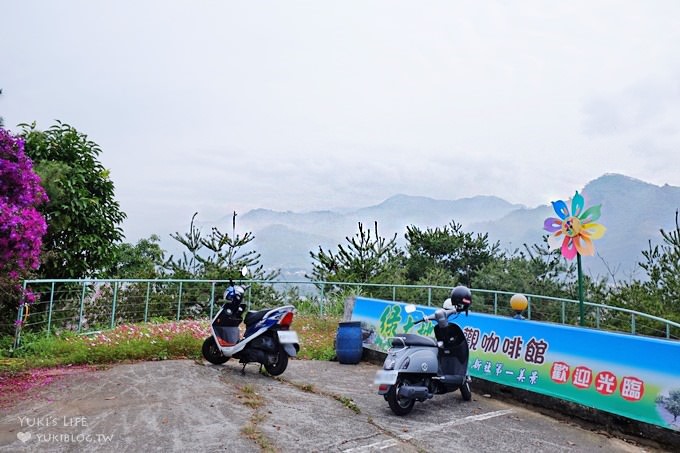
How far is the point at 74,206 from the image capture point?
425 inches

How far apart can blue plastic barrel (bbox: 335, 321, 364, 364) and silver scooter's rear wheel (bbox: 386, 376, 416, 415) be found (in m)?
3.24

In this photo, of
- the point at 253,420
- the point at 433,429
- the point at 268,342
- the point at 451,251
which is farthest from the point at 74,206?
the point at 451,251

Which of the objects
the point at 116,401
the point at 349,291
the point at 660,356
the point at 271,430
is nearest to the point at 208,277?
the point at 349,291

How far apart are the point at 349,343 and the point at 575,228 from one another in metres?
4.08

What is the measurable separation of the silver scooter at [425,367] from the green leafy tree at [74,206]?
7355 mm

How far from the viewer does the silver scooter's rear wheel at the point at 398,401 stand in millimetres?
5910

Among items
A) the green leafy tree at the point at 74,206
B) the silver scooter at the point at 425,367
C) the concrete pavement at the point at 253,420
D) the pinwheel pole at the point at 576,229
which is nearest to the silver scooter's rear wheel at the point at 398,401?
the silver scooter at the point at 425,367

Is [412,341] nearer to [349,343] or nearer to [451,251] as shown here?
[349,343]

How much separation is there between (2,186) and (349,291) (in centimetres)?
948

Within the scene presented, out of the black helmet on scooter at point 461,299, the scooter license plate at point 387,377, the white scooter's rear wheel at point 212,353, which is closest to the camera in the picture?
the scooter license plate at point 387,377

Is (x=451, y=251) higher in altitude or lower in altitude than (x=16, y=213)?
higher

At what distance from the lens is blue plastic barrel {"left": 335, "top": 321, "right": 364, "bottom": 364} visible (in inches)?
362

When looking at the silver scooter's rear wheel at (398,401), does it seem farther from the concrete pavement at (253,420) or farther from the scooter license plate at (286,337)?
the scooter license plate at (286,337)

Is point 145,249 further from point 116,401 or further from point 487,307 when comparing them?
point 116,401
